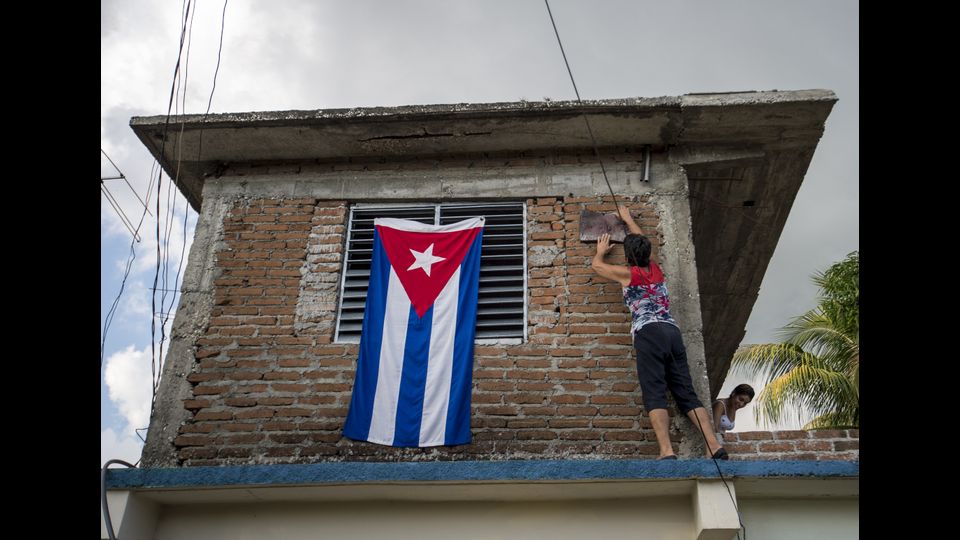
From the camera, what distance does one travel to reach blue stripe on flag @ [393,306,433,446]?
6156mm

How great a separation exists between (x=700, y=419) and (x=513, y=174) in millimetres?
2889

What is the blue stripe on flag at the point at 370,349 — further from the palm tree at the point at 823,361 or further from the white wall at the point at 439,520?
the palm tree at the point at 823,361

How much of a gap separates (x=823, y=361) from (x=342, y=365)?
36.3ft

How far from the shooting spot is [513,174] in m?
7.47

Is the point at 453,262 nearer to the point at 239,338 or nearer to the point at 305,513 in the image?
the point at 239,338

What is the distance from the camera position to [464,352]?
21.3 feet

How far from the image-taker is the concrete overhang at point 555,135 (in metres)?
6.96

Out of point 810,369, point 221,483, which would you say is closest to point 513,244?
point 221,483

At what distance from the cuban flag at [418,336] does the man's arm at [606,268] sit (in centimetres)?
104

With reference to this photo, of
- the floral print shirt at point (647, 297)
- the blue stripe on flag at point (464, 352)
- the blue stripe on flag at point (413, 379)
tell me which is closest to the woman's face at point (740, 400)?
the floral print shirt at point (647, 297)

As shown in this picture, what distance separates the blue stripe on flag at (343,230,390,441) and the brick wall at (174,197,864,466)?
0.11 meters

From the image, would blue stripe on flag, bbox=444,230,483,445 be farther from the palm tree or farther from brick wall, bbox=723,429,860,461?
the palm tree

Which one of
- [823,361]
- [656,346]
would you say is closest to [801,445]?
[656,346]

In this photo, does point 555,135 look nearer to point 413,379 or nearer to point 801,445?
point 413,379
